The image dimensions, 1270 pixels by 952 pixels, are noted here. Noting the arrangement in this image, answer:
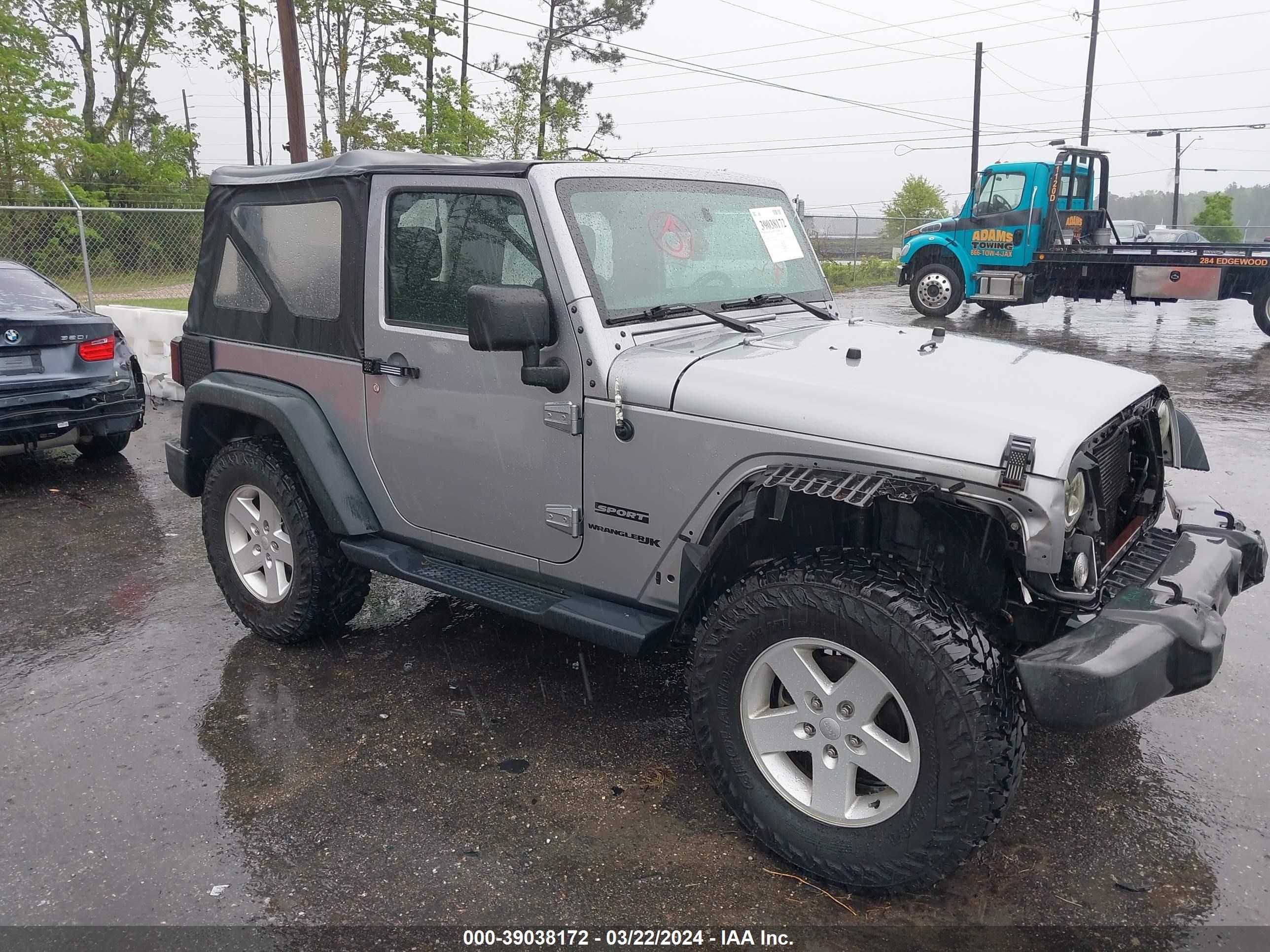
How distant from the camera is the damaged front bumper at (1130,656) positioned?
7.73ft

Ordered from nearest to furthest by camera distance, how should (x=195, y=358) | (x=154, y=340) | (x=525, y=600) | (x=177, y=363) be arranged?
(x=525, y=600)
(x=195, y=358)
(x=177, y=363)
(x=154, y=340)

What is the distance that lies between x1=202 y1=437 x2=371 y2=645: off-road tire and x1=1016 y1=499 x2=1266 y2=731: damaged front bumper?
110 inches

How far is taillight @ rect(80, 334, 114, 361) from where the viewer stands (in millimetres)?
6848

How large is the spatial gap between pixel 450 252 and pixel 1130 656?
8.41ft

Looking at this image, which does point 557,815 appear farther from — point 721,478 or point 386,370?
point 386,370

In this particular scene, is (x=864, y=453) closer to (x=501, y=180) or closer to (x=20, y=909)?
(x=501, y=180)

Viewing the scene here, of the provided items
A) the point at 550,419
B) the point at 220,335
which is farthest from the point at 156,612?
the point at 550,419

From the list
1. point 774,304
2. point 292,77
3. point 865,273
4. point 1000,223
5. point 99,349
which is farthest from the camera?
point 865,273

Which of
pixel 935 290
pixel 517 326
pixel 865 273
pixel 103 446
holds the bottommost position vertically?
pixel 103 446

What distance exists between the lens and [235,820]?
3111 mm

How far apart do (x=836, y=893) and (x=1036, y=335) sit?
14309 mm

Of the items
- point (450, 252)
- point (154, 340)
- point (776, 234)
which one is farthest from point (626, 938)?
point (154, 340)

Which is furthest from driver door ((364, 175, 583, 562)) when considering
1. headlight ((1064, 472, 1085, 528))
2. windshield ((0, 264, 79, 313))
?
windshield ((0, 264, 79, 313))

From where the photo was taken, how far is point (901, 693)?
255 cm
